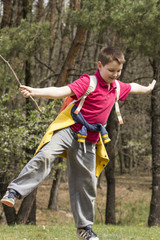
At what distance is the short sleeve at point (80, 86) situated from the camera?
3.77m

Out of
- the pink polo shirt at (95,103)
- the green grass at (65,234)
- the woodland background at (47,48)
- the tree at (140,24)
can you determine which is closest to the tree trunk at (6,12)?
the woodland background at (47,48)

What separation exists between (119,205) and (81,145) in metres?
15.0

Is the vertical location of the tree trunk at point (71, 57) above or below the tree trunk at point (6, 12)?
below

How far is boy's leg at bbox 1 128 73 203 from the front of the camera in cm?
356

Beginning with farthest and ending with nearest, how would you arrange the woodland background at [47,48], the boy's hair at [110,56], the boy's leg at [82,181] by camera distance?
the woodland background at [47,48], the boy's leg at [82,181], the boy's hair at [110,56]

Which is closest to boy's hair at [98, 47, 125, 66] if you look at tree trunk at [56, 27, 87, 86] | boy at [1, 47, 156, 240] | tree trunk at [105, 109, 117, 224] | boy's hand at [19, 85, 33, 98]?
boy at [1, 47, 156, 240]

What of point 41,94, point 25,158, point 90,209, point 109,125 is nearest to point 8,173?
point 25,158

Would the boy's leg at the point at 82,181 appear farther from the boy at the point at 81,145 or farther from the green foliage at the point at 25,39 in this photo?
the green foliage at the point at 25,39

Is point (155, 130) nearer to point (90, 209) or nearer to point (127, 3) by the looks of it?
point (127, 3)

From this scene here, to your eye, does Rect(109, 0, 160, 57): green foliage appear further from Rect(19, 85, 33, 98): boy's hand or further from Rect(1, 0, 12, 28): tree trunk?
Rect(19, 85, 33, 98): boy's hand

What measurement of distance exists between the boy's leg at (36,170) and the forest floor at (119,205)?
796 centimetres

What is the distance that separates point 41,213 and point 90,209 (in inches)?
494

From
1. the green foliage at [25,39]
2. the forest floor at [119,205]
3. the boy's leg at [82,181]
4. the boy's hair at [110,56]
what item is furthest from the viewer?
the forest floor at [119,205]

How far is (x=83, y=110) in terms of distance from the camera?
3.96 m
